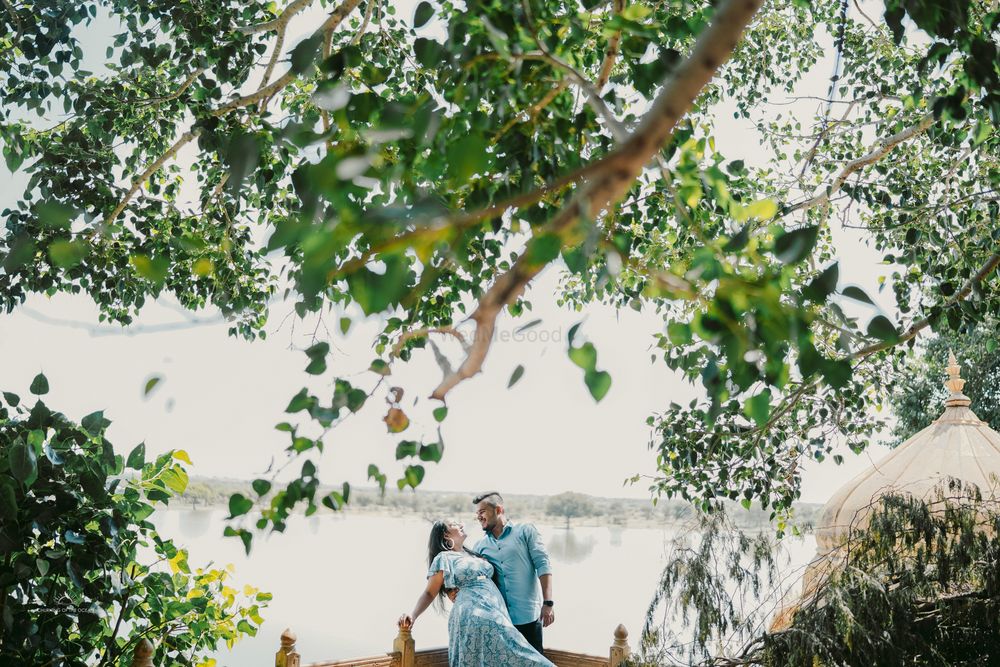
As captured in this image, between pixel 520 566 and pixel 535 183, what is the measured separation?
11.4 ft

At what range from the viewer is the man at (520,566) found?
15.3 ft

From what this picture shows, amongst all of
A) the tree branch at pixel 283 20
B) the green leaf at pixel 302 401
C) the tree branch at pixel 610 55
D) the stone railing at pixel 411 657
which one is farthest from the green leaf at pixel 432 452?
the stone railing at pixel 411 657

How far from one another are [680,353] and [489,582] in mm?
1875

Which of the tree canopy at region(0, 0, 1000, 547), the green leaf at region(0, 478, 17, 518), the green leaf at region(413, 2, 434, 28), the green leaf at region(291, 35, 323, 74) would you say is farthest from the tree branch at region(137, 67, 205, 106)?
the green leaf at region(291, 35, 323, 74)

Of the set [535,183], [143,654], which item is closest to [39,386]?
[143,654]

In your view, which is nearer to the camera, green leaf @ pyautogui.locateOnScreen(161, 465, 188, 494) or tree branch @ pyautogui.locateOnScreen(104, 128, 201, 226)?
green leaf @ pyautogui.locateOnScreen(161, 465, 188, 494)

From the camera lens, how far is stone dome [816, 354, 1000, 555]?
6.32 meters

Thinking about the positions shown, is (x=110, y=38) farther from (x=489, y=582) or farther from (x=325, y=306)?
(x=489, y=582)

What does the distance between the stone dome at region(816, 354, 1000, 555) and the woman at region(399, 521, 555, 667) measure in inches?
111

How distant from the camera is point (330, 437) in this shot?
3.82 ft

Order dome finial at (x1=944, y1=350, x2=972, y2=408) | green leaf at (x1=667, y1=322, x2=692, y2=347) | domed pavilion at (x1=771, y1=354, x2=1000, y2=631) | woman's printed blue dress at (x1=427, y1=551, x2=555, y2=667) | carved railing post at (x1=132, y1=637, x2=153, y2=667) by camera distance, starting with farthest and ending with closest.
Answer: dome finial at (x1=944, y1=350, x2=972, y2=408) < domed pavilion at (x1=771, y1=354, x2=1000, y2=631) < woman's printed blue dress at (x1=427, y1=551, x2=555, y2=667) < carved railing post at (x1=132, y1=637, x2=153, y2=667) < green leaf at (x1=667, y1=322, x2=692, y2=347)

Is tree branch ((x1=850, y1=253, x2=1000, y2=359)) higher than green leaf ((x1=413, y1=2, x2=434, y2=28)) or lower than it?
lower

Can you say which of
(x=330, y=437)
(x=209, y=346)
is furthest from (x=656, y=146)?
(x=209, y=346)

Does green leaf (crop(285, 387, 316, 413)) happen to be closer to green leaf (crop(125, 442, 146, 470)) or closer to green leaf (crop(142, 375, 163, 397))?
green leaf (crop(142, 375, 163, 397))
